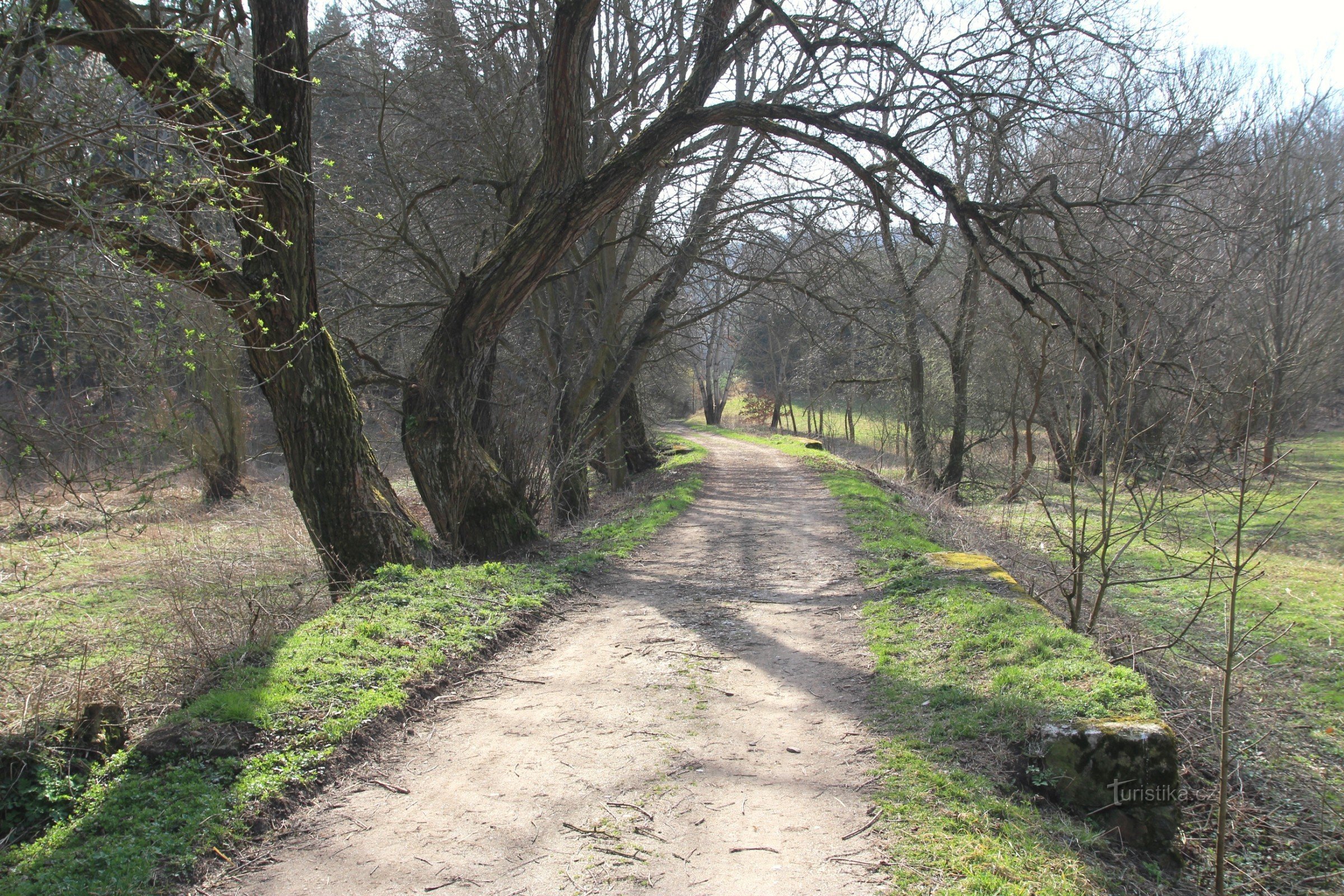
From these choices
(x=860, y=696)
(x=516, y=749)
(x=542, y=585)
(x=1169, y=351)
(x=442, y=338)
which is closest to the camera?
(x=516, y=749)

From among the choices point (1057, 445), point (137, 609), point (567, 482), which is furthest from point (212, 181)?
point (1057, 445)

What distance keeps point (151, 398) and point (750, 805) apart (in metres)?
4.75

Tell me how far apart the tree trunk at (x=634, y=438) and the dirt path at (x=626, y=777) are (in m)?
13.0

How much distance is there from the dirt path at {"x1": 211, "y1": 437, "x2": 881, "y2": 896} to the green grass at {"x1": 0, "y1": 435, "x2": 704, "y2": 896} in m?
0.26

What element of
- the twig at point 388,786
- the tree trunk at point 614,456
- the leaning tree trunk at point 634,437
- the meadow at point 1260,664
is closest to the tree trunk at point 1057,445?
the meadow at point 1260,664

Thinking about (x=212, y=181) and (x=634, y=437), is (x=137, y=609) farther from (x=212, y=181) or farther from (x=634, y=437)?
(x=634, y=437)

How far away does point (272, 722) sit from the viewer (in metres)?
4.13

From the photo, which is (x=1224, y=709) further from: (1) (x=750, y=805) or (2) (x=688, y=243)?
(2) (x=688, y=243)

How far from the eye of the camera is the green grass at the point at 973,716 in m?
3.29

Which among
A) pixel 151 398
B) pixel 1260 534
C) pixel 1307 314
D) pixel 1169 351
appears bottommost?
pixel 1260 534

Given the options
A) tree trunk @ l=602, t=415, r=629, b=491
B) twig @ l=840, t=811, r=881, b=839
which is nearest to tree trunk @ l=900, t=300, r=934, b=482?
tree trunk @ l=602, t=415, r=629, b=491

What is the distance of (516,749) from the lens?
4289mm


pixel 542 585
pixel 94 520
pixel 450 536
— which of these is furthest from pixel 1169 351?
pixel 94 520

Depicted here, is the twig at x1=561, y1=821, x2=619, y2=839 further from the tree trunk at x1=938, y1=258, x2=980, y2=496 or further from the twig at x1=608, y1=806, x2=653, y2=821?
the tree trunk at x1=938, y1=258, x2=980, y2=496
